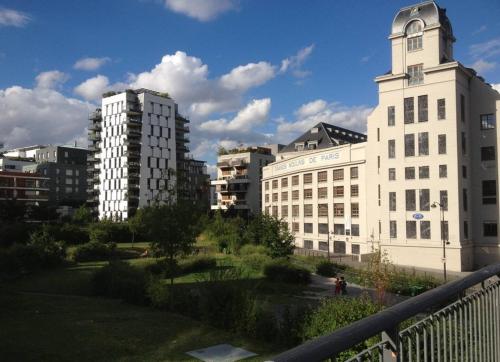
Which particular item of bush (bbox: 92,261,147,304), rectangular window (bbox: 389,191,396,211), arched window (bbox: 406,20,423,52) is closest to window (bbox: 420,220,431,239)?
rectangular window (bbox: 389,191,396,211)

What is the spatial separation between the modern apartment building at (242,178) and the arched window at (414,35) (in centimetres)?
5008

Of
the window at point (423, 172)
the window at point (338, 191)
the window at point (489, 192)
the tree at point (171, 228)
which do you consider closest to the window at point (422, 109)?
the window at point (423, 172)

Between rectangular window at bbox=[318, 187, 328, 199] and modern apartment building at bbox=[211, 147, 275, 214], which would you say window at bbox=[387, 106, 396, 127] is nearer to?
rectangular window at bbox=[318, 187, 328, 199]

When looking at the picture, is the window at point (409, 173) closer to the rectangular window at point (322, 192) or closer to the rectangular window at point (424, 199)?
the rectangular window at point (424, 199)

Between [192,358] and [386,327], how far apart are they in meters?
12.3

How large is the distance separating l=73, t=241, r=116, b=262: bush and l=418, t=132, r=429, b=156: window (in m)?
36.5

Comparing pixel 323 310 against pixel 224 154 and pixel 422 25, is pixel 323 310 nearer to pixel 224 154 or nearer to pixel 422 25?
pixel 422 25

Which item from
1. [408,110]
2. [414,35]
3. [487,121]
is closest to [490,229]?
[487,121]

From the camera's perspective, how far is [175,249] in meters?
26.1

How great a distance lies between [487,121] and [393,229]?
53.5 feet

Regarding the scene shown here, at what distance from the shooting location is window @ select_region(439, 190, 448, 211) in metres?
49.6

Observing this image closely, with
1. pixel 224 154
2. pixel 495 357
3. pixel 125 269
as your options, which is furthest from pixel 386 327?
pixel 224 154

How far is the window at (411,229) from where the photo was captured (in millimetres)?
51750

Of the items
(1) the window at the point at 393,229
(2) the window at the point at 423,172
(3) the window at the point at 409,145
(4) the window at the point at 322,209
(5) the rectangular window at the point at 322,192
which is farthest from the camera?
(5) the rectangular window at the point at 322,192
